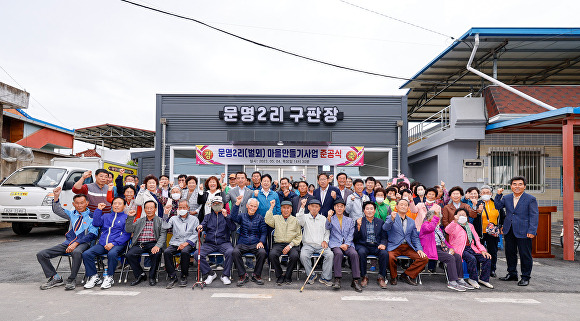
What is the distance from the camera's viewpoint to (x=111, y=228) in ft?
19.1

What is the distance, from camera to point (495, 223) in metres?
6.74

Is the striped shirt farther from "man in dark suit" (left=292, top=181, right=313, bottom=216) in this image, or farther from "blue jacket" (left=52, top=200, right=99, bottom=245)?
"man in dark suit" (left=292, top=181, right=313, bottom=216)

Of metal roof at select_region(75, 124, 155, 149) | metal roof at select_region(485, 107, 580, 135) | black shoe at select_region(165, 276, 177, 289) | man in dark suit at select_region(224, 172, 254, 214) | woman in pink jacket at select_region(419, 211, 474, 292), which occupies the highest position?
metal roof at select_region(75, 124, 155, 149)

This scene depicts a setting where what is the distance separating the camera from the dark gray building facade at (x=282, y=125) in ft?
43.0

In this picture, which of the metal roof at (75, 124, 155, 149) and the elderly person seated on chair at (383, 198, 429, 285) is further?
the metal roof at (75, 124, 155, 149)

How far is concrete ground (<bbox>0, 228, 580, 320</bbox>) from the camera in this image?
4320 mm

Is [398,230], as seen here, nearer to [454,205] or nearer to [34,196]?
[454,205]

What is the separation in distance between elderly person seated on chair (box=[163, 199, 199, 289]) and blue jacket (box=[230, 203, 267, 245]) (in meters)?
0.75

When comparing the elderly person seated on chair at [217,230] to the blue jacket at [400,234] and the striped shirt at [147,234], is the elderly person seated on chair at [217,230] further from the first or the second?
the blue jacket at [400,234]

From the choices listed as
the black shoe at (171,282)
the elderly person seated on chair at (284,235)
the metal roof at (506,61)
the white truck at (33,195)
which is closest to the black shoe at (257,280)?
the elderly person seated on chair at (284,235)

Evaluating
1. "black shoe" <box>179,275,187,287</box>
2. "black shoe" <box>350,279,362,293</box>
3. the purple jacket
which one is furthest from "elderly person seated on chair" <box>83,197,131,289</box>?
the purple jacket

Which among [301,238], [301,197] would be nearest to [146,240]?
[301,238]

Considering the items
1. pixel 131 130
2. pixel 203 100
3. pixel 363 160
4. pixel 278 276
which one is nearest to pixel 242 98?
pixel 203 100

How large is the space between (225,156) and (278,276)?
791 cm
